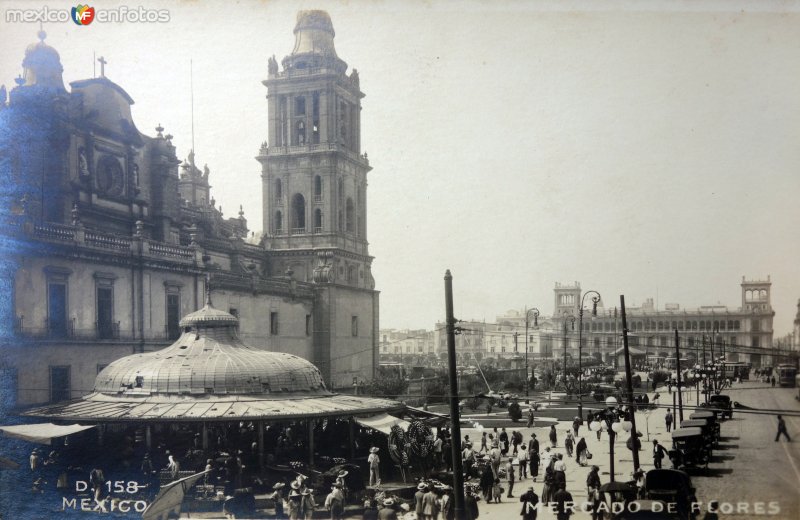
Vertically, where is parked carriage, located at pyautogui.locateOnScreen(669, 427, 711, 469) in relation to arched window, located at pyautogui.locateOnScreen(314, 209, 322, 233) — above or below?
below

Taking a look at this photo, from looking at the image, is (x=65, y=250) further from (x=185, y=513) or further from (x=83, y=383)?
(x=185, y=513)

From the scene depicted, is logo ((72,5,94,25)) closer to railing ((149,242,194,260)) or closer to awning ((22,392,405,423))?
awning ((22,392,405,423))

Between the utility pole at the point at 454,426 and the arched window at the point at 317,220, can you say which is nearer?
the utility pole at the point at 454,426

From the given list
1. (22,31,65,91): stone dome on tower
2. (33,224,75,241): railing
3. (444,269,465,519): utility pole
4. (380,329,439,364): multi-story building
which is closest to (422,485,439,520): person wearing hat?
(444,269,465,519): utility pole

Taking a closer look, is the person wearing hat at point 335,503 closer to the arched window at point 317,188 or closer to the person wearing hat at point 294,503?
the person wearing hat at point 294,503

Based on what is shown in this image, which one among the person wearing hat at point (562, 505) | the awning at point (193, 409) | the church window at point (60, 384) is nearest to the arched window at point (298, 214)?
the church window at point (60, 384)
